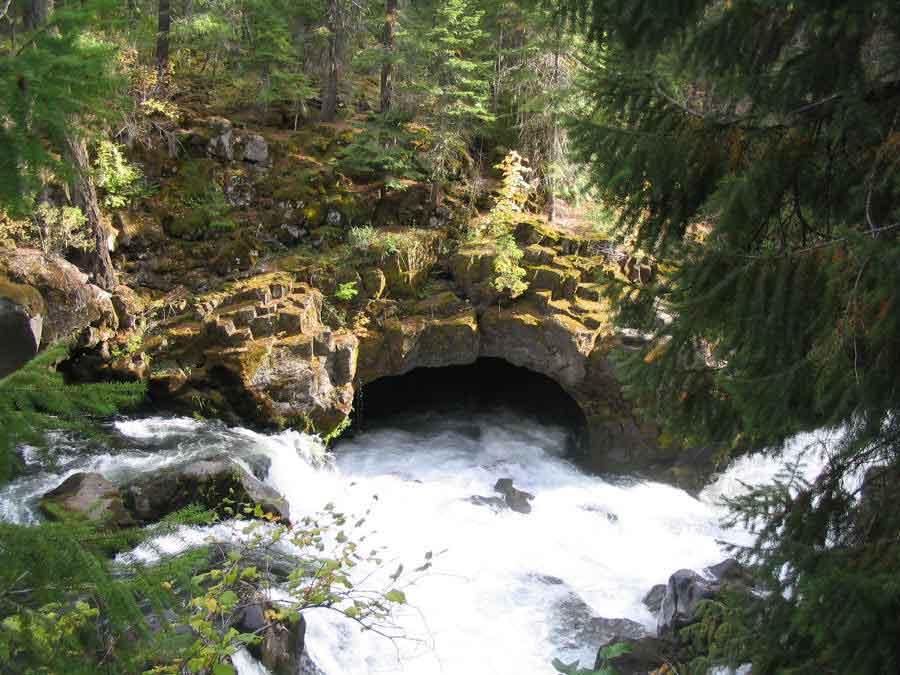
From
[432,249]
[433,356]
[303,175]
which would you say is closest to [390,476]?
[433,356]

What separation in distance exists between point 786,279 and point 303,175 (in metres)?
12.9

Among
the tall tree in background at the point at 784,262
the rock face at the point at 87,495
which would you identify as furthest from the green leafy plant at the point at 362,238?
the tall tree in background at the point at 784,262

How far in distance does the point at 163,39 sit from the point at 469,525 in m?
13.0

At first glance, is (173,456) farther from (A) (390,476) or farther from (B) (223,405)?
(A) (390,476)

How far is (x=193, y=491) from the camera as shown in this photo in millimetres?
8609

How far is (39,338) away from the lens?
383 inches

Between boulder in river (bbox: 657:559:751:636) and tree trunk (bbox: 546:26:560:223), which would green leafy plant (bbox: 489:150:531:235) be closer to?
tree trunk (bbox: 546:26:560:223)

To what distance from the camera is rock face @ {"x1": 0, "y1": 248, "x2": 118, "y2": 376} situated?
939 cm

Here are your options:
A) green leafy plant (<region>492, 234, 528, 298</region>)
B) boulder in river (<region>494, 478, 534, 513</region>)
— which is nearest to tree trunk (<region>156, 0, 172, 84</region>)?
green leafy plant (<region>492, 234, 528, 298</region>)

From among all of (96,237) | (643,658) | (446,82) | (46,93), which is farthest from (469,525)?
(446,82)

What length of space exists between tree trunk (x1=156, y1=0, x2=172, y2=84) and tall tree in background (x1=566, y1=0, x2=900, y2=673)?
13463 mm

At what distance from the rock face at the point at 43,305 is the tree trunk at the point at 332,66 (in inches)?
316

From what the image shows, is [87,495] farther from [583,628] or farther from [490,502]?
[583,628]

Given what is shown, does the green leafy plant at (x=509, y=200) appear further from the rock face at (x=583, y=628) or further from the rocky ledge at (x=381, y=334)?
the rock face at (x=583, y=628)
